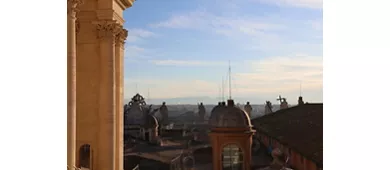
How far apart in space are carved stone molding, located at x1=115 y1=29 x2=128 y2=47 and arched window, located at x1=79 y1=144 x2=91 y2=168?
3.33 m

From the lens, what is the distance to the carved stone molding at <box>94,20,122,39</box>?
488 inches

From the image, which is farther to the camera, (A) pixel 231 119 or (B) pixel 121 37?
(A) pixel 231 119

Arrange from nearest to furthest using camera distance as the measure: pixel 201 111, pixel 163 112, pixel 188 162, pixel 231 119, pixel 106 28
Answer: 1. pixel 106 28
2. pixel 231 119
3. pixel 188 162
4. pixel 163 112
5. pixel 201 111

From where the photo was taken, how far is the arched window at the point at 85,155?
13.4 m

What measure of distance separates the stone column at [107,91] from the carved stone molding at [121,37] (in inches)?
27.1

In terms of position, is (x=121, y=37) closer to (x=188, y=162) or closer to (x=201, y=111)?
(x=188, y=162)

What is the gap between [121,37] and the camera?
1383cm

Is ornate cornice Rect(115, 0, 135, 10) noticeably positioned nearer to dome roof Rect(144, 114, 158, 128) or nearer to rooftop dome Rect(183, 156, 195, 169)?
rooftop dome Rect(183, 156, 195, 169)

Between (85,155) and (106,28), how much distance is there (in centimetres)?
418

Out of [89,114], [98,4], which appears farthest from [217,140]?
[98,4]

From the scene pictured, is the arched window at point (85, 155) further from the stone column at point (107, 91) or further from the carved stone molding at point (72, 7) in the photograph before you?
the carved stone molding at point (72, 7)

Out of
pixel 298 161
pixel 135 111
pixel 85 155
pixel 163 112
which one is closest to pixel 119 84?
pixel 85 155
